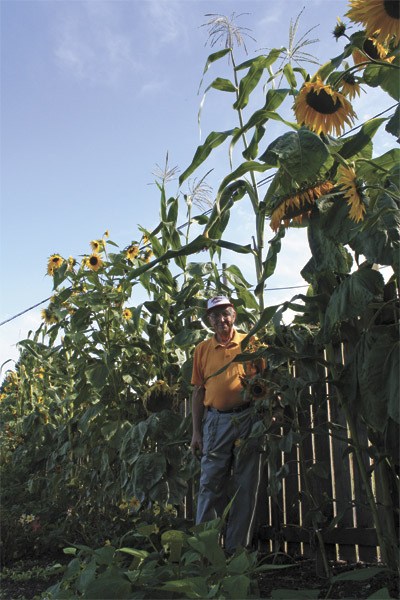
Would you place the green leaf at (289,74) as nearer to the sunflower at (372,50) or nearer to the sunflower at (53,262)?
the sunflower at (372,50)

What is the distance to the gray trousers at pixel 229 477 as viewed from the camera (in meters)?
2.96

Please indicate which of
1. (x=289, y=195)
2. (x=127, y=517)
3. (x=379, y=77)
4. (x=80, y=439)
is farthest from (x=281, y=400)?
(x=80, y=439)

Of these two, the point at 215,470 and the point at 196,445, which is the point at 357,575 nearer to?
the point at 215,470

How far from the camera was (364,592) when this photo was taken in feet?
7.00

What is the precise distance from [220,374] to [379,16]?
77.9 inches

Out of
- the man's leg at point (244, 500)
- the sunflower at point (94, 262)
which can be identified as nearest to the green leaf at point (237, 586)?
the man's leg at point (244, 500)

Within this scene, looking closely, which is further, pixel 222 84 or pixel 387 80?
pixel 222 84

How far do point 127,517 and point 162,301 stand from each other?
4.52 feet

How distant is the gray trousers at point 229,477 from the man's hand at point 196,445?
0.18 ft

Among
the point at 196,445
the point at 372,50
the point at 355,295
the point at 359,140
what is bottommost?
the point at 196,445

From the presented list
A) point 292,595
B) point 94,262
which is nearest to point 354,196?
point 292,595

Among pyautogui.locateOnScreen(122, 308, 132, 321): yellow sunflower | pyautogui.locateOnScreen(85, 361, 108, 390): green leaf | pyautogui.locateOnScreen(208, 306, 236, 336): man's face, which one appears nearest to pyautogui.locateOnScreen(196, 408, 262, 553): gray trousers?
pyautogui.locateOnScreen(208, 306, 236, 336): man's face

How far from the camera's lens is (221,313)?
3127mm

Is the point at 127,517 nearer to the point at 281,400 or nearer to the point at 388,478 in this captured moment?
the point at 281,400
